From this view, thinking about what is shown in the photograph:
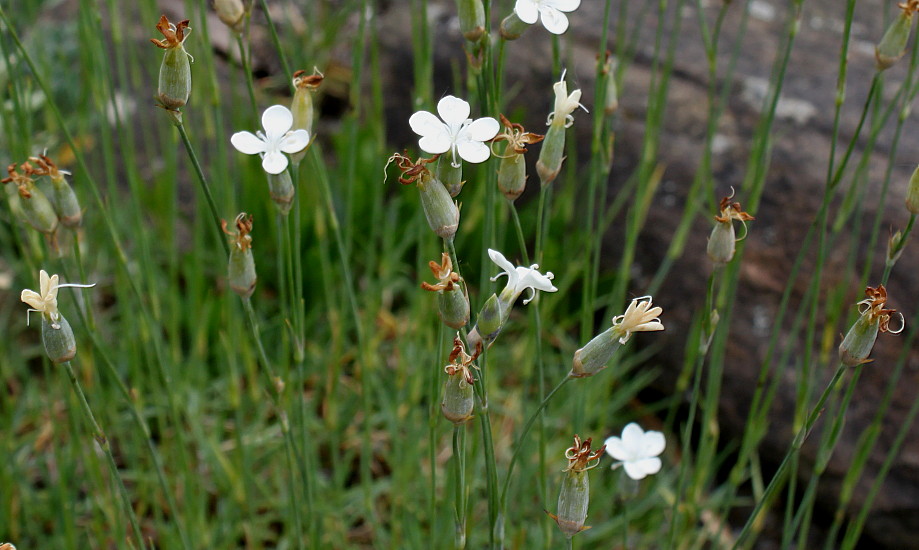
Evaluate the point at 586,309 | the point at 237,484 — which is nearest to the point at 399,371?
the point at 237,484

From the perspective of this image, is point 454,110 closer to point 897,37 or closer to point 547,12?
point 547,12

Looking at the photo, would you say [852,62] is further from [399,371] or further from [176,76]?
[176,76]

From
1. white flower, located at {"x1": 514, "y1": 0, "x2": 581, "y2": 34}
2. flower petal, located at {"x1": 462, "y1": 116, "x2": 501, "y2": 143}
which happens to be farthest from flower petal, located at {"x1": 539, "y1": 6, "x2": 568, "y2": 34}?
flower petal, located at {"x1": 462, "y1": 116, "x2": 501, "y2": 143}

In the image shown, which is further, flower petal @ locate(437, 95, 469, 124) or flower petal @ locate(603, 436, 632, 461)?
flower petal @ locate(603, 436, 632, 461)

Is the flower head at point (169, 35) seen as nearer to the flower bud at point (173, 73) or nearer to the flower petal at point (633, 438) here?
the flower bud at point (173, 73)

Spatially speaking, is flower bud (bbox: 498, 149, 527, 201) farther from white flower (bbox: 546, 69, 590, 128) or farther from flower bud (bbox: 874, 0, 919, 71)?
flower bud (bbox: 874, 0, 919, 71)

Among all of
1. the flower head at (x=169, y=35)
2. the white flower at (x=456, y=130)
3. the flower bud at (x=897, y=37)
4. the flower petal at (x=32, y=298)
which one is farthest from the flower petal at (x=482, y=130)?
the flower bud at (x=897, y=37)
